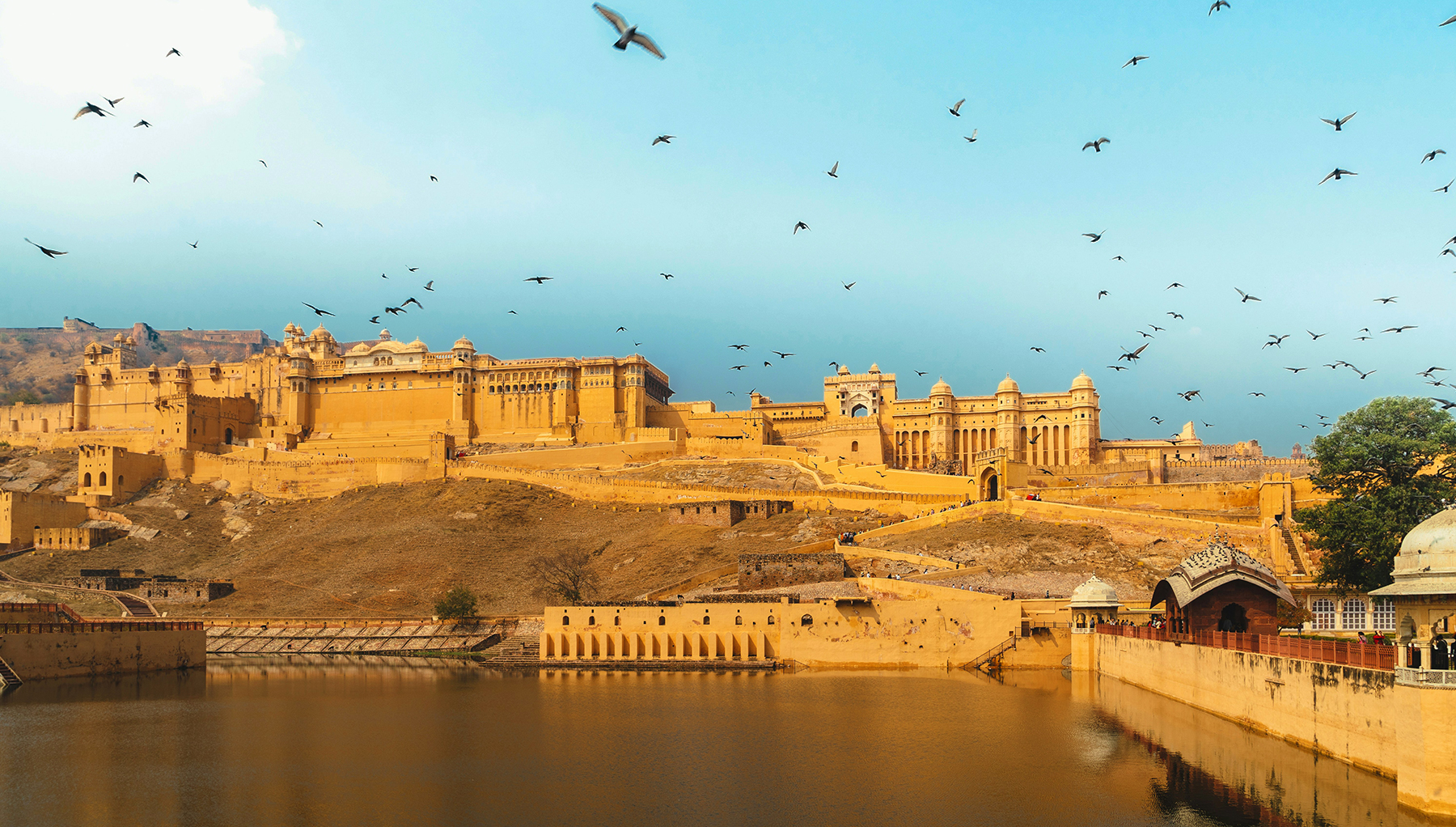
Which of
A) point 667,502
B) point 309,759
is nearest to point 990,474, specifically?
point 667,502

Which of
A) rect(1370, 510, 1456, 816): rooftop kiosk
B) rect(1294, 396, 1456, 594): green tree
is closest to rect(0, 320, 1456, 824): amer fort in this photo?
rect(1370, 510, 1456, 816): rooftop kiosk

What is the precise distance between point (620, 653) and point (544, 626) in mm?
3950

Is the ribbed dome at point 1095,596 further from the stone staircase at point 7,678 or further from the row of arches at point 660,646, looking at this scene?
the stone staircase at point 7,678

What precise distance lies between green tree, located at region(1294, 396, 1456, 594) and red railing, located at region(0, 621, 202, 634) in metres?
41.3

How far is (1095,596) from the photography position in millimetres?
37469

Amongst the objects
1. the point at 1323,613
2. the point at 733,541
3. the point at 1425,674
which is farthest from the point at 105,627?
the point at 1425,674

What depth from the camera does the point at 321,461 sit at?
7500cm

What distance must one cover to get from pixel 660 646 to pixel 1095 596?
15.5 metres

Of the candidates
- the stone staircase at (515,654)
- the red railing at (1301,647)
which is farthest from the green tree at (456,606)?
the red railing at (1301,647)

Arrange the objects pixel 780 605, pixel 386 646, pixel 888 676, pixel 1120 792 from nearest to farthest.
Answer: pixel 1120 792 < pixel 888 676 < pixel 780 605 < pixel 386 646

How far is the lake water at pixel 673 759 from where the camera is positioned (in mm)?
19203

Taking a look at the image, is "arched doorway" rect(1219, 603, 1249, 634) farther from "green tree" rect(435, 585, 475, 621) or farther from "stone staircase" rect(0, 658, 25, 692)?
"stone staircase" rect(0, 658, 25, 692)

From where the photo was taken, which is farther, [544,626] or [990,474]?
[990,474]

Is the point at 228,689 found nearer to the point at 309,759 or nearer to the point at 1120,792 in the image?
the point at 309,759
